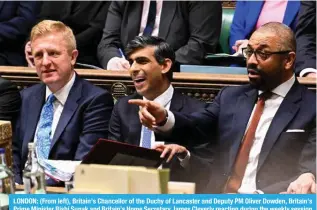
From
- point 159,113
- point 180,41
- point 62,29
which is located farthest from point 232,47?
point 159,113

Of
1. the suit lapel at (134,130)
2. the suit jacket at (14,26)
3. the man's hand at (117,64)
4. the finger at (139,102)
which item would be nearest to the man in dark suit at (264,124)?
the finger at (139,102)

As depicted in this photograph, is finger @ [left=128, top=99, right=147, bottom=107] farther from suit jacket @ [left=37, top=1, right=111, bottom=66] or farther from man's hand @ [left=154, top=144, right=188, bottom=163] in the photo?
suit jacket @ [left=37, top=1, right=111, bottom=66]

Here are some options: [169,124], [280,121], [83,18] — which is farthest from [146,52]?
[83,18]

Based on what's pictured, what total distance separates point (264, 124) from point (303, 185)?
1.16 ft

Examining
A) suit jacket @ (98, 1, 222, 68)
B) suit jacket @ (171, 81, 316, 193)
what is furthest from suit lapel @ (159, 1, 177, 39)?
suit jacket @ (171, 81, 316, 193)

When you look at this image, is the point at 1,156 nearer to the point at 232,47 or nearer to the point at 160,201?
the point at 160,201

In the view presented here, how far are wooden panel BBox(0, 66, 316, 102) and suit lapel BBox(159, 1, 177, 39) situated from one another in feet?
1.56

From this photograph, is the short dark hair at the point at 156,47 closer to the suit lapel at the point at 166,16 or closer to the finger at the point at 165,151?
the finger at the point at 165,151

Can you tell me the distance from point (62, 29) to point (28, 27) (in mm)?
1169

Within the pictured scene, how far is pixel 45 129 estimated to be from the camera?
2773 mm

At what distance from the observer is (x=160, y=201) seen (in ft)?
5.33

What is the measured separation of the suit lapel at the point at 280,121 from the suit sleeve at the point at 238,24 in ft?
3.69

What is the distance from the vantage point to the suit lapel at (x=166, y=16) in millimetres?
3492

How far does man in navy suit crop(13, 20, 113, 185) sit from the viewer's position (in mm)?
2738
